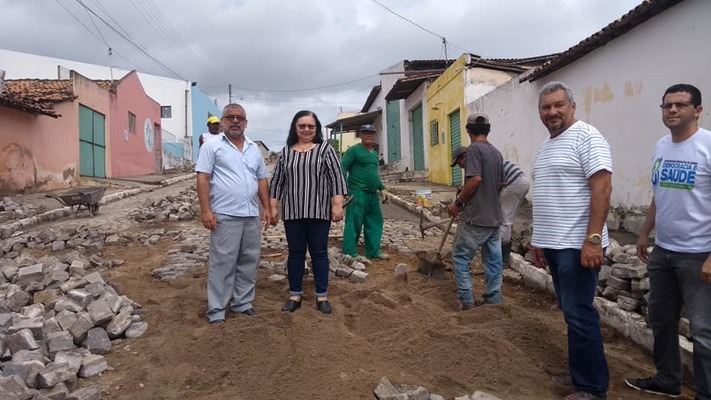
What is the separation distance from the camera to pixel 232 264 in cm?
389

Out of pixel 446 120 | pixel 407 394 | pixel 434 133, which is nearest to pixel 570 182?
pixel 407 394

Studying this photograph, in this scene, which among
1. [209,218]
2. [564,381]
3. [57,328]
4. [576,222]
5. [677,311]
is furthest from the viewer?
[209,218]

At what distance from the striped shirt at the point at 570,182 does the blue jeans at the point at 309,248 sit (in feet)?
5.82

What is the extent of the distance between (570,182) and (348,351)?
1660mm

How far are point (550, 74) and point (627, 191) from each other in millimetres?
3386

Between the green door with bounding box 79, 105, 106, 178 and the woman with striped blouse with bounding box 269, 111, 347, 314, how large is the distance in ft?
50.2

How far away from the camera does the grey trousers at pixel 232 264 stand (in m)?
3.81

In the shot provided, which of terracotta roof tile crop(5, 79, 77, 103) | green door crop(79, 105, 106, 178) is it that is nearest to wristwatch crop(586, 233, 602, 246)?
terracotta roof tile crop(5, 79, 77, 103)

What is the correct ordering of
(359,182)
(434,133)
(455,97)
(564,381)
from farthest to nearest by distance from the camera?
(434,133), (455,97), (359,182), (564,381)

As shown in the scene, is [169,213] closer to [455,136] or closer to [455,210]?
[455,210]

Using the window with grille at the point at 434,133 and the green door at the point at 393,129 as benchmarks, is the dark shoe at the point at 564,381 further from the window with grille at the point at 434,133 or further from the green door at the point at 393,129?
the green door at the point at 393,129

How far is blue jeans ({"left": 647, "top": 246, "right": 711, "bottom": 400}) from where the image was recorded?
2.52 meters

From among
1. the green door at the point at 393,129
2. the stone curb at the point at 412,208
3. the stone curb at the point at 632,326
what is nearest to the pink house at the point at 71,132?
the stone curb at the point at 412,208

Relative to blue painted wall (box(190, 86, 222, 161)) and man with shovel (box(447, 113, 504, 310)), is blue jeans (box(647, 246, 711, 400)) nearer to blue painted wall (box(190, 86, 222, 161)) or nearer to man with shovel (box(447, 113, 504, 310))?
man with shovel (box(447, 113, 504, 310))
